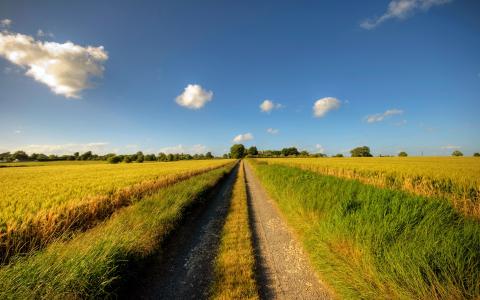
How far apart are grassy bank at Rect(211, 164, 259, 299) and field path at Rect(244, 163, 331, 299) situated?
0.73 ft

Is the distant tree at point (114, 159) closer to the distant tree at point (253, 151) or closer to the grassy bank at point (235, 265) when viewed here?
the distant tree at point (253, 151)

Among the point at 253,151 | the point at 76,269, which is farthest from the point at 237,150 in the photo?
the point at 76,269

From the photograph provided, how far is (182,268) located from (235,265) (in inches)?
48.0

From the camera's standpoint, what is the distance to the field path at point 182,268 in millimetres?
3615

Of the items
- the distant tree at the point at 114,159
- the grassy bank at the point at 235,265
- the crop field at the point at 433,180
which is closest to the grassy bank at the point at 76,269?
the grassy bank at the point at 235,265

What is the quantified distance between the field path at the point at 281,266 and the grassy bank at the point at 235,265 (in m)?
0.22

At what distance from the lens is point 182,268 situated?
442 cm

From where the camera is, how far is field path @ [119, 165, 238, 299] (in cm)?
362

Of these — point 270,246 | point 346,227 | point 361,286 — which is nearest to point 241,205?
point 270,246

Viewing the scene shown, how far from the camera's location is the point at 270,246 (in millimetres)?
5539

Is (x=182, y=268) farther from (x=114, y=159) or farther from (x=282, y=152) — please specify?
(x=282, y=152)

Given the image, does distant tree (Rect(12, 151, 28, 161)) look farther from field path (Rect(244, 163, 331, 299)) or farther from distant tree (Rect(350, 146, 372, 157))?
distant tree (Rect(350, 146, 372, 157))

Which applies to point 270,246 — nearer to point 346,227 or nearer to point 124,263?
point 346,227

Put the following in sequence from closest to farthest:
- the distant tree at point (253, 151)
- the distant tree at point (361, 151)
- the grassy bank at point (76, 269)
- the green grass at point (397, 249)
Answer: the green grass at point (397, 249) → the grassy bank at point (76, 269) → the distant tree at point (361, 151) → the distant tree at point (253, 151)
